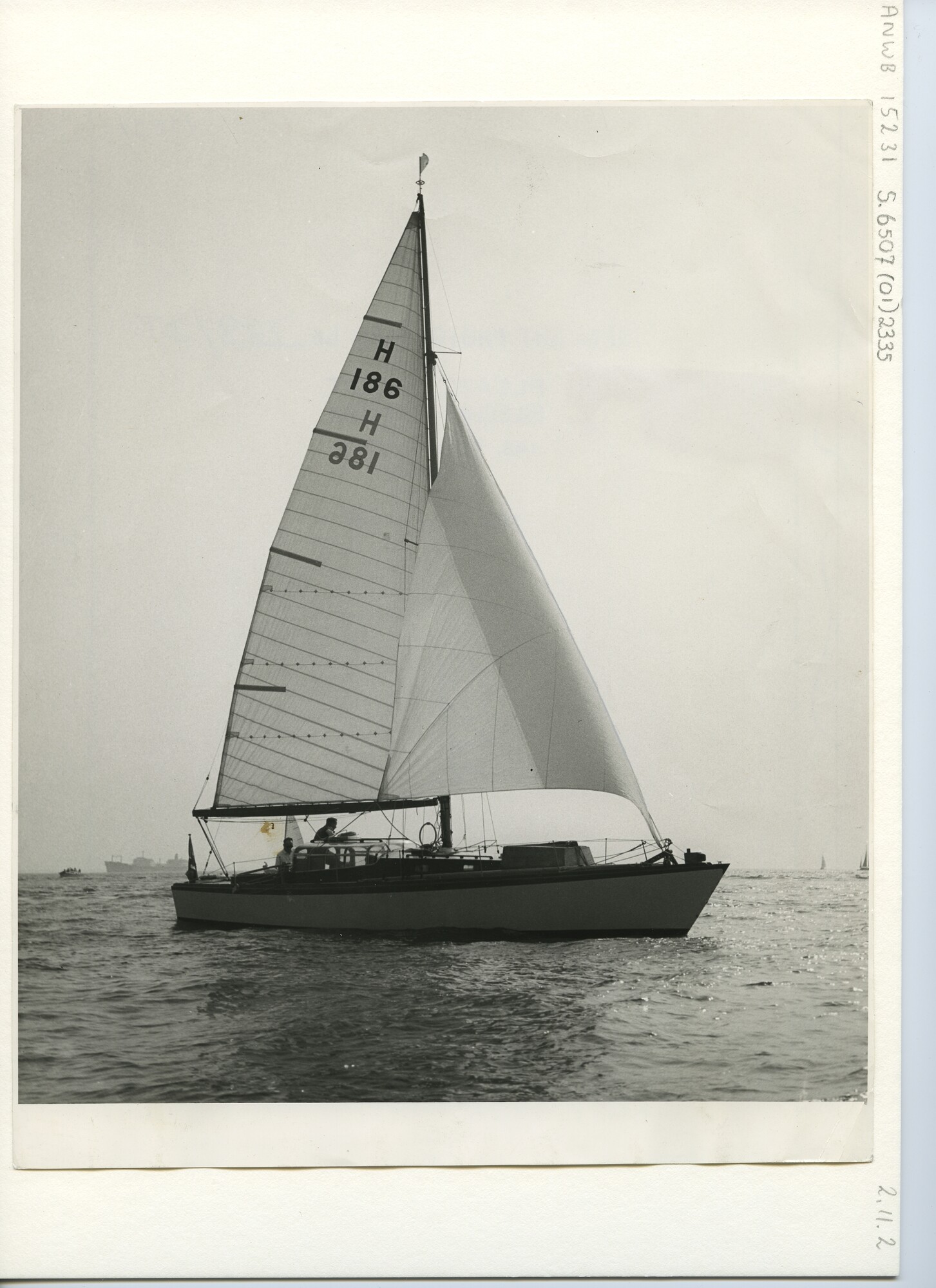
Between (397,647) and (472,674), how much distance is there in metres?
0.62

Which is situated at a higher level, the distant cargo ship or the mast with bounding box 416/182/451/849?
the mast with bounding box 416/182/451/849

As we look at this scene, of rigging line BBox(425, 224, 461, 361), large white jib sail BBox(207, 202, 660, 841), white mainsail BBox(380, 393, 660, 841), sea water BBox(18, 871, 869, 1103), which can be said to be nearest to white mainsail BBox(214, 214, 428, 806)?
large white jib sail BBox(207, 202, 660, 841)

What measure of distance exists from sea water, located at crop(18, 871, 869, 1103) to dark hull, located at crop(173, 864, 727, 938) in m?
1.22

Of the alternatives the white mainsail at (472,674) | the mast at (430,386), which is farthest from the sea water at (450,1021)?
the mast at (430,386)

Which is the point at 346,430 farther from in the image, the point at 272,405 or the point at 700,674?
the point at 700,674

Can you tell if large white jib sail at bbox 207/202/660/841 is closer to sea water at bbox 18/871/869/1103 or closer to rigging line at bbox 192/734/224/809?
rigging line at bbox 192/734/224/809

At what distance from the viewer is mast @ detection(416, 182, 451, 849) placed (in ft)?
16.1

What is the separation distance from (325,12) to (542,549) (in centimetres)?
267

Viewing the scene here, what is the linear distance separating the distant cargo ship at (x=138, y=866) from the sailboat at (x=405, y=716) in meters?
0.47

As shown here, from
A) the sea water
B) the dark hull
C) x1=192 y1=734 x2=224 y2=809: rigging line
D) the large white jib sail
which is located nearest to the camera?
the sea water

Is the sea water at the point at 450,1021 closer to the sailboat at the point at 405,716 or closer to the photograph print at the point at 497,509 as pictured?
the photograph print at the point at 497,509

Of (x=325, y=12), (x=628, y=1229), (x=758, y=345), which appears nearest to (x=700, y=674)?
(x=758, y=345)

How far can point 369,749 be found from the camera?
800cm

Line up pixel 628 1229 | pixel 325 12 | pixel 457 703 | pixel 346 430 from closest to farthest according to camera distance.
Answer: pixel 628 1229 → pixel 325 12 → pixel 346 430 → pixel 457 703
